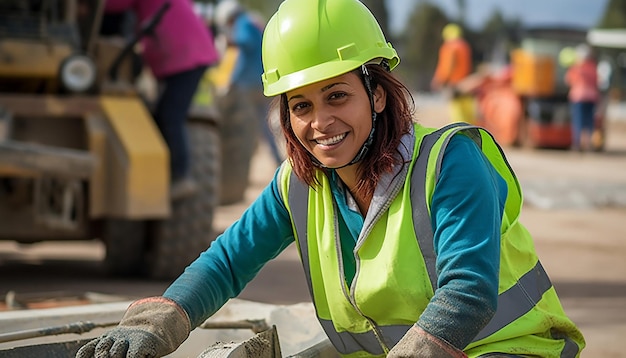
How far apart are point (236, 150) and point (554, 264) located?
135 inches

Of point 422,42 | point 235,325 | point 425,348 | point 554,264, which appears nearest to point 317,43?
point 425,348

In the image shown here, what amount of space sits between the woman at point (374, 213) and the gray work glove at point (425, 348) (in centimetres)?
8

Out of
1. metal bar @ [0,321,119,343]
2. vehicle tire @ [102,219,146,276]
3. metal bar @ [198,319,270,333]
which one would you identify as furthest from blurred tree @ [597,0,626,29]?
metal bar @ [0,321,119,343]

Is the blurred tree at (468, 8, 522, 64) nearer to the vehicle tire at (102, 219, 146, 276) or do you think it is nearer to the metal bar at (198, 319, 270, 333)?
the vehicle tire at (102, 219, 146, 276)

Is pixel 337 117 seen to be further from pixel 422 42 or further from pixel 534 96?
pixel 422 42

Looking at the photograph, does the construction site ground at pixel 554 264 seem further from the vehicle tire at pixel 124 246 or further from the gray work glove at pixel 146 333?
the gray work glove at pixel 146 333

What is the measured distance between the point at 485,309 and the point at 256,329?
132 cm

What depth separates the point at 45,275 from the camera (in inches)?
307

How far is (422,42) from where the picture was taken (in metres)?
70.4

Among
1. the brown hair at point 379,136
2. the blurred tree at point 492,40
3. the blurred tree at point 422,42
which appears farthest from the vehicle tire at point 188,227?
the blurred tree at point 422,42

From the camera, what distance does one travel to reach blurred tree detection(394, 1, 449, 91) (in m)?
68.5

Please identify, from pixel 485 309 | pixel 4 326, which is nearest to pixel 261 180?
pixel 4 326

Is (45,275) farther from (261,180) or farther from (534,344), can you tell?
(261,180)

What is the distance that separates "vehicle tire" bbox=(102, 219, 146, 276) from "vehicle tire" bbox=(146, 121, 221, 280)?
0.07 meters
